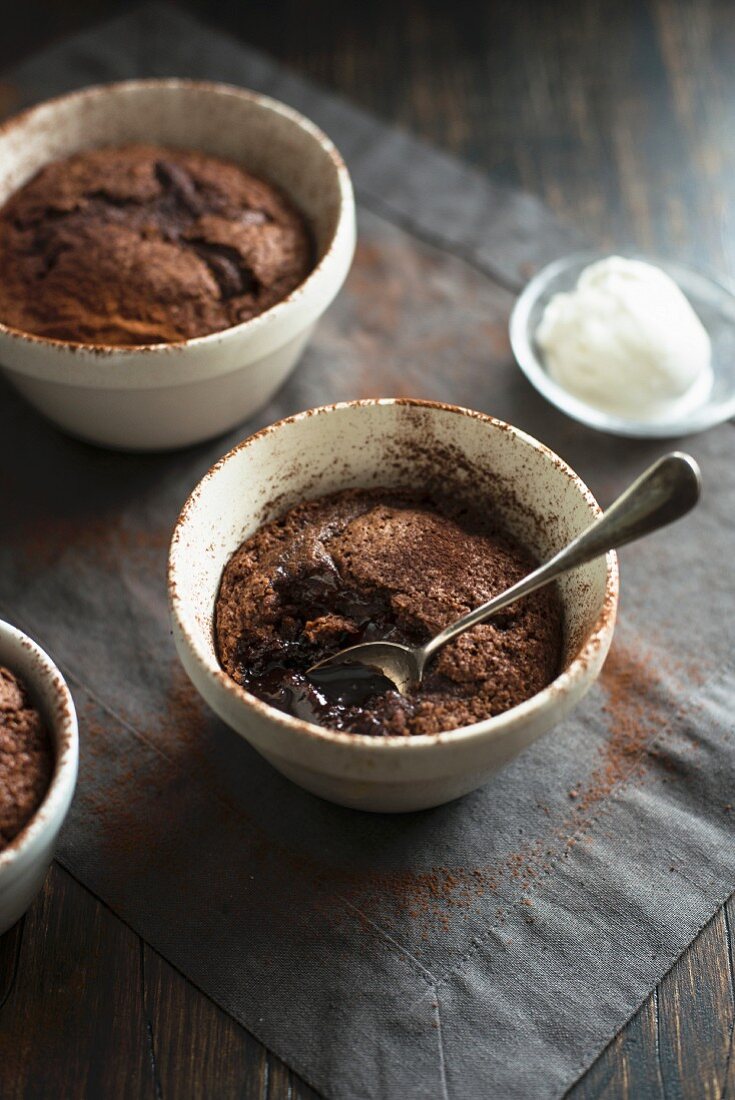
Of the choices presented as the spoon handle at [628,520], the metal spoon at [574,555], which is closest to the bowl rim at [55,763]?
the metal spoon at [574,555]

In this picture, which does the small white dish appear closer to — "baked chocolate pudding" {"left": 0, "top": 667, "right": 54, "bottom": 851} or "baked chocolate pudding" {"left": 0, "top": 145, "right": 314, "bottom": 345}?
"baked chocolate pudding" {"left": 0, "top": 145, "right": 314, "bottom": 345}

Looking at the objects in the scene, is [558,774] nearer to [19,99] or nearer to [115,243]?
[115,243]

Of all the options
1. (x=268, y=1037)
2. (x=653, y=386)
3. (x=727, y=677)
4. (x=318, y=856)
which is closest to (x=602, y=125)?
(x=653, y=386)

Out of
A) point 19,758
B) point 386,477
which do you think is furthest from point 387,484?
point 19,758

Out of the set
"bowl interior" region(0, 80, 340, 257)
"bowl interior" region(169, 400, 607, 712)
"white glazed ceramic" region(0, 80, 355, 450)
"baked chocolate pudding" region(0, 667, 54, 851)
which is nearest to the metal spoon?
"bowl interior" region(169, 400, 607, 712)

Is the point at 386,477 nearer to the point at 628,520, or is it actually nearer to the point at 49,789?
the point at 628,520

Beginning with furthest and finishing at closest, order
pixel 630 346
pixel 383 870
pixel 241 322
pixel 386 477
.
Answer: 1. pixel 630 346
2. pixel 241 322
3. pixel 386 477
4. pixel 383 870
